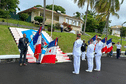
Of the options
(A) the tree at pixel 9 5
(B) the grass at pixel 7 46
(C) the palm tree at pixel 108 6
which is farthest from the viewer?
(A) the tree at pixel 9 5

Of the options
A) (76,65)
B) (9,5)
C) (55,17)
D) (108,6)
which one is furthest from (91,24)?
(76,65)

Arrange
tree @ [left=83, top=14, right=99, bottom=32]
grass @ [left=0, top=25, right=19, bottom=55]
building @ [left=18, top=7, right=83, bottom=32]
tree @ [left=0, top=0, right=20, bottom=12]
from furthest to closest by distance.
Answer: tree @ [left=83, top=14, right=99, bottom=32] → building @ [left=18, top=7, right=83, bottom=32] → tree @ [left=0, top=0, right=20, bottom=12] → grass @ [left=0, top=25, right=19, bottom=55]

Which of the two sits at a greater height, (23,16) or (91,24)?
(91,24)

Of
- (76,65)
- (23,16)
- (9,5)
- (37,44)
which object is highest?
(9,5)

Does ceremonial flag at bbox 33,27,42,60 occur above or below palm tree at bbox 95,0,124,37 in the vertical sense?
below

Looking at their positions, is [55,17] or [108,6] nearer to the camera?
[108,6]

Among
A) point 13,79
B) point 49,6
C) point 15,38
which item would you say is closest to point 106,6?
point 15,38

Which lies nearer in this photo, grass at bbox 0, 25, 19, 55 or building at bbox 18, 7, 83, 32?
grass at bbox 0, 25, 19, 55

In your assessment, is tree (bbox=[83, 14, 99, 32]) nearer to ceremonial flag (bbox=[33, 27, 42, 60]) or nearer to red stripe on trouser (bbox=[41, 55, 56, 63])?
red stripe on trouser (bbox=[41, 55, 56, 63])

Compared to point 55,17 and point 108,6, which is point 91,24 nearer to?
point 55,17

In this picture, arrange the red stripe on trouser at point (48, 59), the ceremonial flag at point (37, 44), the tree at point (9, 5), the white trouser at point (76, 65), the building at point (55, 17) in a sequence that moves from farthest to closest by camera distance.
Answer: the building at point (55, 17)
the tree at point (9, 5)
the red stripe on trouser at point (48, 59)
the ceremonial flag at point (37, 44)
the white trouser at point (76, 65)

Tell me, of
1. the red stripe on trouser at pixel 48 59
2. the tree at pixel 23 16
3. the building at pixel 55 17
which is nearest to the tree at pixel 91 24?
the building at pixel 55 17

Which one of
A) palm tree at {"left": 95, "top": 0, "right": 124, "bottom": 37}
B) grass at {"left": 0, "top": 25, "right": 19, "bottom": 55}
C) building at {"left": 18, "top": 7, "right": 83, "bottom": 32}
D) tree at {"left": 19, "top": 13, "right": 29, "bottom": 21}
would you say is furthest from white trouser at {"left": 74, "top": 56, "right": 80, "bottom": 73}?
tree at {"left": 19, "top": 13, "right": 29, "bottom": 21}

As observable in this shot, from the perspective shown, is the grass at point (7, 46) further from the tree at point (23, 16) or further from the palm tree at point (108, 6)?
the palm tree at point (108, 6)
